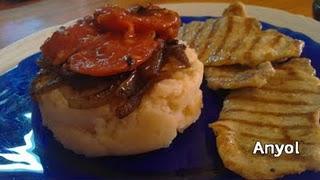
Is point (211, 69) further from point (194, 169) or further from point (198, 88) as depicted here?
point (194, 169)

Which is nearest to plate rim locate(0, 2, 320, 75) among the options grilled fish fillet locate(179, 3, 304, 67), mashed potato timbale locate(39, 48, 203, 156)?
grilled fish fillet locate(179, 3, 304, 67)

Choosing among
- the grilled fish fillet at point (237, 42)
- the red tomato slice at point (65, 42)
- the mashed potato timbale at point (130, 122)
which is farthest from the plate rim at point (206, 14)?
the mashed potato timbale at point (130, 122)

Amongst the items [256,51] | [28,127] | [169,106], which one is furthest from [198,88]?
[28,127]

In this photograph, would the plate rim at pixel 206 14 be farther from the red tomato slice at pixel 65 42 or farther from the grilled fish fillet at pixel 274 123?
the red tomato slice at pixel 65 42

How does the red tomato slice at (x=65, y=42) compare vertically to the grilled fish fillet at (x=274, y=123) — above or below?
above

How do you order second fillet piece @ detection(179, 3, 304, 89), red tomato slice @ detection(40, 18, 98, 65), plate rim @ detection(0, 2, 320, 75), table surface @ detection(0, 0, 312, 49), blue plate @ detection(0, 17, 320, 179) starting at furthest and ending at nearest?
table surface @ detection(0, 0, 312, 49) → plate rim @ detection(0, 2, 320, 75) → second fillet piece @ detection(179, 3, 304, 89) → red tomato slice @ detection(40, 18, 98, 65) → blue plate @ detection(0, 17, 320, 179)

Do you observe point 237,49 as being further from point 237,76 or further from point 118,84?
point 118,84

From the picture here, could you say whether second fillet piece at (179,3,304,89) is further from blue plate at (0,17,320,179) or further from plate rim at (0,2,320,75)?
plate rim at (0,2,320,75)
